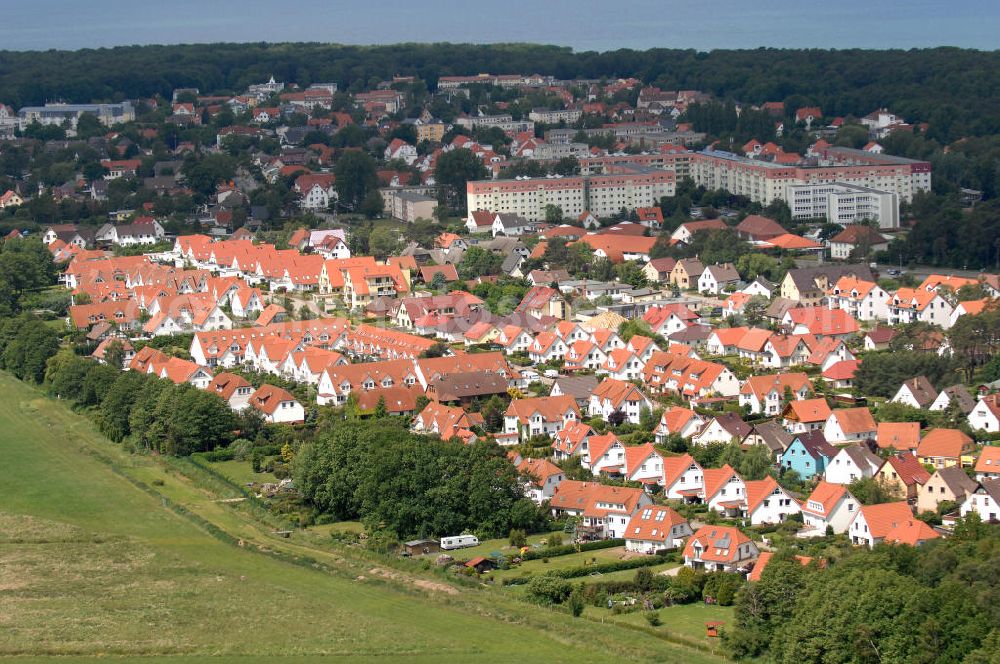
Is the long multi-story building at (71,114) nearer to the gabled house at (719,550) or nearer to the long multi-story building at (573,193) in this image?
the long multi-story building at (573,193)

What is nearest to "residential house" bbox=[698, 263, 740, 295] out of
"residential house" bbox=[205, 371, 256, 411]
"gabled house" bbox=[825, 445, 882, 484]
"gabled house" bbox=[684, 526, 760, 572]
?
"residential house" bbox=[205, 371, 256, 411]

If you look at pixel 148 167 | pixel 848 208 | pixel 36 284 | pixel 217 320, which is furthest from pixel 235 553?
pixel 148 167

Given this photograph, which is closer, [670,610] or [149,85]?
[670,610]

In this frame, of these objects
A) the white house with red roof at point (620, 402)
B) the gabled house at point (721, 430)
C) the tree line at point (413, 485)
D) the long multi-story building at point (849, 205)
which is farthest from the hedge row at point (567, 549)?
the long multi-story building at point (849, 205)

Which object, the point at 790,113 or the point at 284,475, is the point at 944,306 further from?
the point at 790,113

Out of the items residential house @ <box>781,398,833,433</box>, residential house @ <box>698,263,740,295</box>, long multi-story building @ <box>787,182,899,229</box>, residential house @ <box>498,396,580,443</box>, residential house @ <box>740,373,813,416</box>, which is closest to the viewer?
residential house @ <box>781,398,833,433</box>

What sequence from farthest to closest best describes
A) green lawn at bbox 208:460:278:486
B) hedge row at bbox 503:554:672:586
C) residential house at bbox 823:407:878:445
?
1. residential house at bbox 823:407:878:445
2. green lawn at bbox 208:460:278:486
3. hedge row at bbox 503:554:672:586

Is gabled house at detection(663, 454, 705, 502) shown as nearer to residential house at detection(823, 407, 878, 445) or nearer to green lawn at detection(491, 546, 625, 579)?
green lawn at detection(491, 546, 625, 579)
